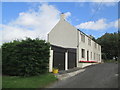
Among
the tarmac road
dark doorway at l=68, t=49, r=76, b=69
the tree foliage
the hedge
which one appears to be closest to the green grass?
the tarmac road

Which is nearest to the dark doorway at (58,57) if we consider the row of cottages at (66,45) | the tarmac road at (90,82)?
the row of cottages at (66,45)

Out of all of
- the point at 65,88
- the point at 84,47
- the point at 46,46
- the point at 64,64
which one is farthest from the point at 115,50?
the point at 65,88

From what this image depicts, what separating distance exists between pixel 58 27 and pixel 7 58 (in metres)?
13.8

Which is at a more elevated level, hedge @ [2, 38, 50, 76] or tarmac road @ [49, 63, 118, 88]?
hedge @ [2, 38, 50, 76]

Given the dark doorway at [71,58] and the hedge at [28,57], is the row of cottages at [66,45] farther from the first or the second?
the hedge at [28,57]

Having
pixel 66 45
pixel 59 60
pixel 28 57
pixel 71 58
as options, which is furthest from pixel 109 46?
pixel 28 57

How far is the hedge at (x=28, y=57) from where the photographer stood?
11.0 meters

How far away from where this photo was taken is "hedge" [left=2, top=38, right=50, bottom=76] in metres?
11.0

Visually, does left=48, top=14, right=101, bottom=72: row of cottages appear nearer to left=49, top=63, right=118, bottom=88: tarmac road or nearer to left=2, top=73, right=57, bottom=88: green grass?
left=49, top=63, right=118, bottom=88: tarmac road

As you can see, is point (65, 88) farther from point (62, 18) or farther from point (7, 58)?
point (62, 18)

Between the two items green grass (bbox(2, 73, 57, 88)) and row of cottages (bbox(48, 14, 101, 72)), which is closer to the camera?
green grass (bbox(2, 73, 57, 88))

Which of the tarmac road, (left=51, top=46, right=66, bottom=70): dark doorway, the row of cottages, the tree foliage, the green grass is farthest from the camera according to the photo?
the tree foliage

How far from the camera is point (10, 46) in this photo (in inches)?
493

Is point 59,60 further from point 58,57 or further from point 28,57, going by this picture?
point 28,57
